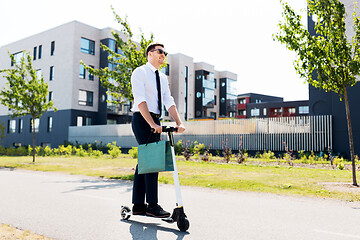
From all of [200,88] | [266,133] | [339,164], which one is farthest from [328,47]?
[200,88]

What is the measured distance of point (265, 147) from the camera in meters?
19.8

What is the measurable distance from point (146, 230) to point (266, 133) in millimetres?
17231

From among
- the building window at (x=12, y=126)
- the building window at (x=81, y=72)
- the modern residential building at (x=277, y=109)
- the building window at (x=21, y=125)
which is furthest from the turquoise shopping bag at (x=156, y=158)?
the modern residential building at (x=277, y=109)

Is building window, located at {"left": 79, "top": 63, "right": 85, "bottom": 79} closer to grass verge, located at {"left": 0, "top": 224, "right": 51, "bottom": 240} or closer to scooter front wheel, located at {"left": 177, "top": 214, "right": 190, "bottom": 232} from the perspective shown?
grass verge, located at {"left": 0, "top": 224, "right": 51, "bottom": 240}

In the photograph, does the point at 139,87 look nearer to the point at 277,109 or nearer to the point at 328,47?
the point at 328,47

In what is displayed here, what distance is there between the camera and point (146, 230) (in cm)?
376

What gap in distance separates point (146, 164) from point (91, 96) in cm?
3442

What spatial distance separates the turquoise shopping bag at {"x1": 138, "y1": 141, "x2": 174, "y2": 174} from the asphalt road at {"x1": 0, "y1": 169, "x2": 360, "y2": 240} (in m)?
0.77

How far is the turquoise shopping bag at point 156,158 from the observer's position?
3.51 meters

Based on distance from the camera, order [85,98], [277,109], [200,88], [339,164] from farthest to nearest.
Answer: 1. [277,109]
2. [200,88]
3. [85,98]
4. [339,164]

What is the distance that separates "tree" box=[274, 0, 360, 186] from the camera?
809 cm

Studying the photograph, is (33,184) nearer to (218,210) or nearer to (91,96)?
(218,210)

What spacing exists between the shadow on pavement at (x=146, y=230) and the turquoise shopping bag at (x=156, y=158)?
0.73 metres

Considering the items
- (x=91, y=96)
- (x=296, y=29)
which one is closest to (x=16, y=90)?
(x=296, y=29)
